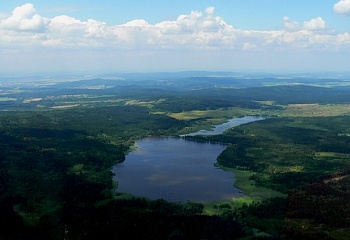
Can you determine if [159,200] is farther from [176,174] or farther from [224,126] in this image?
[224,126]

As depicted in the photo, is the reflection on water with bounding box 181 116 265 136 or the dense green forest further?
the reflection on water with bounding box 181 116 265 136

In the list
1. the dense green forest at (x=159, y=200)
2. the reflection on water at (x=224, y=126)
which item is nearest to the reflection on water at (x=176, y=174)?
the dense green forest at (x=159, y=200)

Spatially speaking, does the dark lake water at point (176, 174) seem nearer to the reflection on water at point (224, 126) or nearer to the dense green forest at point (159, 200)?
the dense green forest at point (159, 200)

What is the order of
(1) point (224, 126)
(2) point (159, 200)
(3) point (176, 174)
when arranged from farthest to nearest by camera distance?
(1) point (224, 126) < (3) point (176, 174) < (2) point (159, 200)

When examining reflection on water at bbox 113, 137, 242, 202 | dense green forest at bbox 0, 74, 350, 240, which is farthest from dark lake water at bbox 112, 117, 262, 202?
dense green forest at bbox 0, 74, 350, 240

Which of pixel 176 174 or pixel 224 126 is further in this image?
pixel 224 126

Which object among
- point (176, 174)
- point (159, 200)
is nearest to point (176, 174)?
point (176, 174)

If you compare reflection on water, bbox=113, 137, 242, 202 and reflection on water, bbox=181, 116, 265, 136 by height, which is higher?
reflection on water, bbox=181, 116, 265, 136

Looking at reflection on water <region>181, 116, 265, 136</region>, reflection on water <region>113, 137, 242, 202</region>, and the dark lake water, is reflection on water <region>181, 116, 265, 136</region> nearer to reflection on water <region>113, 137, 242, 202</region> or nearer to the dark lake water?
the dark lake water
